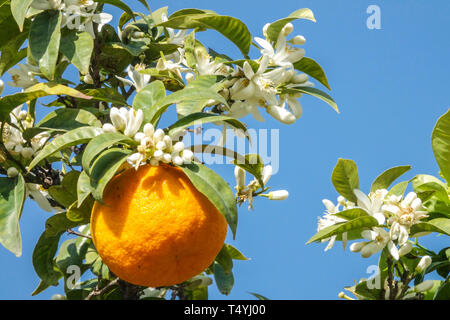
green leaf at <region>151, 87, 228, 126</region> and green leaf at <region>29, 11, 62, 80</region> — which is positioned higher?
green leaf at <region>29, 11, 62, 80</region>

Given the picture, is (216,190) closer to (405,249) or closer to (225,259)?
(225,259)

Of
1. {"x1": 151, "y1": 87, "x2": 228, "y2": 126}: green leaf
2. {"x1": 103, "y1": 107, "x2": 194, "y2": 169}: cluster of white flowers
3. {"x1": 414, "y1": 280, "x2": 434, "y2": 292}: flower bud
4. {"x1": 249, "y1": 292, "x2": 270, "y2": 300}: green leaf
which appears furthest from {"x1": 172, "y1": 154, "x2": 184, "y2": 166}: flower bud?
{"x1": 414, "y1": 280, "x2": 434, "y2": 292}: flower bud

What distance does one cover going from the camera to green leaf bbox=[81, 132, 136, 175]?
1.19 metres

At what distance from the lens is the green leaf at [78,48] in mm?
1535

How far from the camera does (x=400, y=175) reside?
5.45 ft

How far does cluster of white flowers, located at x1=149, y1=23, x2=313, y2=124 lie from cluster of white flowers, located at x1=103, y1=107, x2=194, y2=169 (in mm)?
239

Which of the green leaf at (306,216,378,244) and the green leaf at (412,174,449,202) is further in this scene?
the green leaf at (412,174,449,202)

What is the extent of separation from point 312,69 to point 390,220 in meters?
0.41

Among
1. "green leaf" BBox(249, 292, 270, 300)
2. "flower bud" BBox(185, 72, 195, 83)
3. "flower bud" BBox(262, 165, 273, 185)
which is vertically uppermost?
"flower bud" BBox(185, 72, 195, 83)

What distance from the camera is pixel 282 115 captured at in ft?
4.85

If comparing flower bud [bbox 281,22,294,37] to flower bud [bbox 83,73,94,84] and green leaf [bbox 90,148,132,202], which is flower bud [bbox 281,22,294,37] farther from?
flower bud [bbox 83,73,94,84]

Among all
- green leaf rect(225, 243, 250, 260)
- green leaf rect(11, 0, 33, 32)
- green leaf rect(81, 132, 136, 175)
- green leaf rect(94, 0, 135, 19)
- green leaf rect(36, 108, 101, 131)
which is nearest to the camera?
green leaf rect(81, 132, 136, 175)

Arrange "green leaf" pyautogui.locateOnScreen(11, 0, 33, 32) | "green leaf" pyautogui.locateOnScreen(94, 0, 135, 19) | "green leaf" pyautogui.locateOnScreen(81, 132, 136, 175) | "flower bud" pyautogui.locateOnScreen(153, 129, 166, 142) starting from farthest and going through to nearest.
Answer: "green leaf" pyautogui.locateOnScreen(94, 0, 135, 19), "green leaf" pyautogui.locateOnScreen(11, 0, 33, 32), "flower bud" pyautogui.locateOnScreen(153, 129, 166, 142), "green leaf" pyautogui.locateOnScreen(81, 132, 136, 175)

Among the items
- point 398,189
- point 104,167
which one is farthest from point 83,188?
point 398,189
